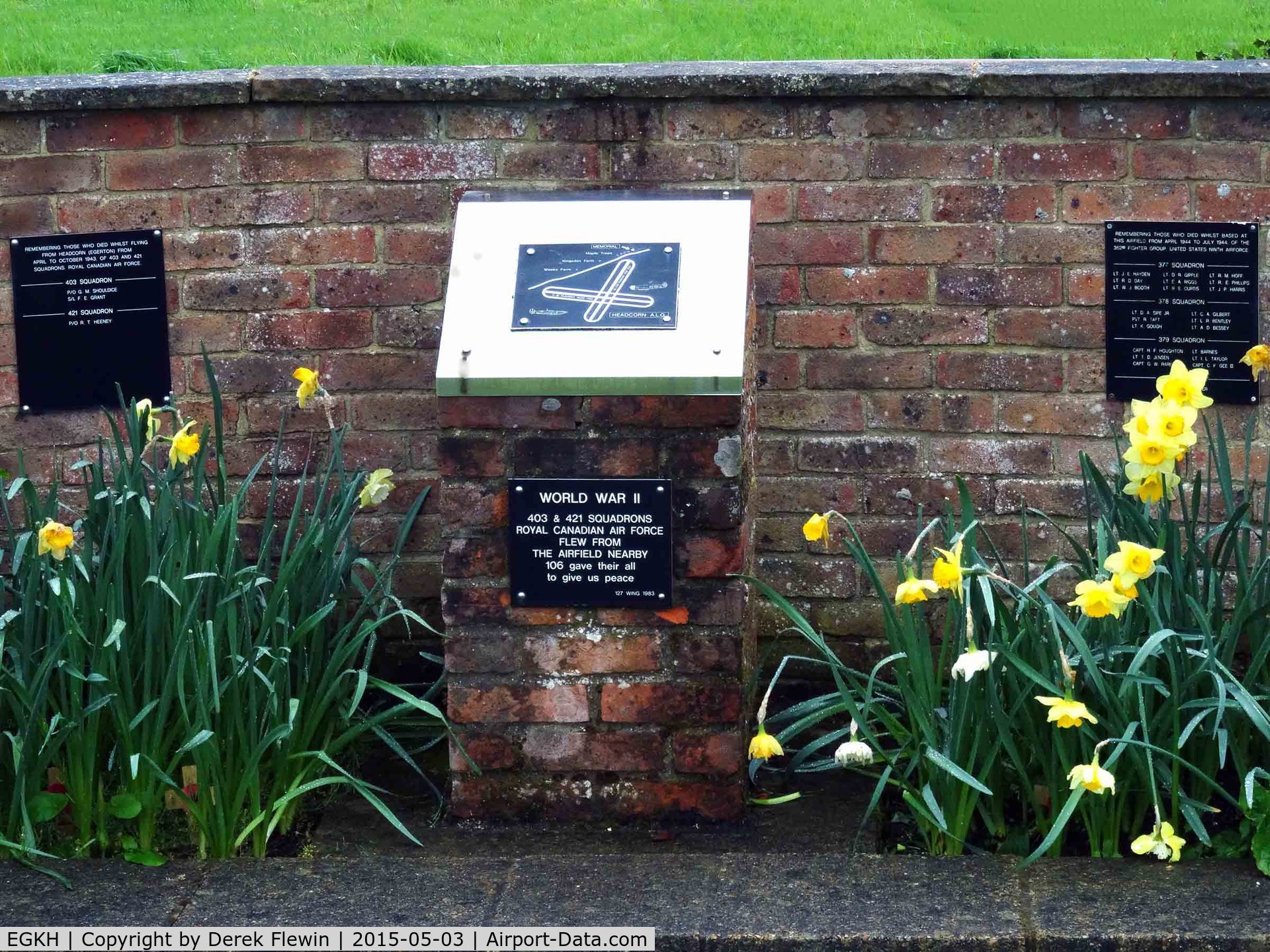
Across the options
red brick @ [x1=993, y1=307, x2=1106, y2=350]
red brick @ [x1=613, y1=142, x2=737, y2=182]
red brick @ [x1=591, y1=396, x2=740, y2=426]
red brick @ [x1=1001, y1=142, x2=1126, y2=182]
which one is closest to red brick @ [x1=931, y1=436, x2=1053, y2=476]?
red brick @ [x1=993, y1=307, x2=1106, y2=350]

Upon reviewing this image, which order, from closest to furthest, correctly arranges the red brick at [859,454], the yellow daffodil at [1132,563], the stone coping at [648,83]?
the yellow daffodil at [1132,563]
the stone coping at [648,83]
the red brick at [859,454]

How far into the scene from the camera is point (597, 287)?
3.03 metres

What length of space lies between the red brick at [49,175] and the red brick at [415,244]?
731 mm

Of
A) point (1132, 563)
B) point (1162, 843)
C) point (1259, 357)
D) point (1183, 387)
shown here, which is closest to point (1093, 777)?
point (1162, 843)

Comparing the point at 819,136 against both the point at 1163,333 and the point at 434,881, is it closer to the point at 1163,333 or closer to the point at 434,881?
the point at 1163,333

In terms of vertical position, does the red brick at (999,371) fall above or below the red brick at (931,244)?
below

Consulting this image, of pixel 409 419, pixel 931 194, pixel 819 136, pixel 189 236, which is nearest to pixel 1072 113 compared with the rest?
pixel 931 194

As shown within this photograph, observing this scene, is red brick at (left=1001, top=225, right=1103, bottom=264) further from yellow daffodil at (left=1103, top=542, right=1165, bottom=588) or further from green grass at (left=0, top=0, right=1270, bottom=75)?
green grass at (left=0, top=0, right=1270, bottom=75)

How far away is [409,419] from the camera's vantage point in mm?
Result: 3816

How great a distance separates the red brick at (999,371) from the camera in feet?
12.1

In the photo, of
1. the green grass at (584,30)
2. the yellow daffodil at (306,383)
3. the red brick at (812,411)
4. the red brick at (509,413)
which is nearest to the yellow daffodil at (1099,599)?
the red brick at (509,413)

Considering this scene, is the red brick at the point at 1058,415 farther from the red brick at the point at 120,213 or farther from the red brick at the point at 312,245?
the red brick at the point at 120,213

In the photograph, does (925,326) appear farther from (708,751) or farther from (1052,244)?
(708,751)

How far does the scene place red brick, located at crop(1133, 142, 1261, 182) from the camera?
3566 mm
